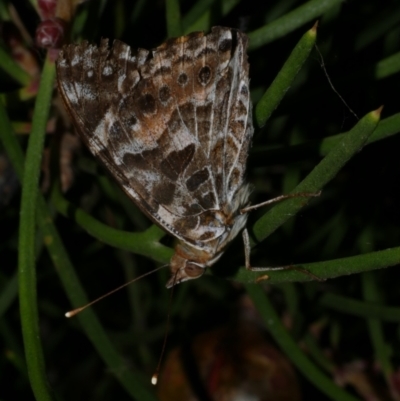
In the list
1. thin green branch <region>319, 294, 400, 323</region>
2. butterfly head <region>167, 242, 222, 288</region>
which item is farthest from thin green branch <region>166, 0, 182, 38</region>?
thin green branch <region>319, 294, 400, 323</region>

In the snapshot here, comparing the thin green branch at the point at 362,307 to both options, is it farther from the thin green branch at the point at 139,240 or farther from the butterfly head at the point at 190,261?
the thin green branch at the point at 139,240

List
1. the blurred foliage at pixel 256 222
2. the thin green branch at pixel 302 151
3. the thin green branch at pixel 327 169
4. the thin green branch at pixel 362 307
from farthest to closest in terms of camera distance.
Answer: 1. the thin green branch at pixel 362 307
2. the blurred foliage at pixel 256 222
3. the thin green branch at pixel 302 151
4. the thin green branch at pixel 327 169

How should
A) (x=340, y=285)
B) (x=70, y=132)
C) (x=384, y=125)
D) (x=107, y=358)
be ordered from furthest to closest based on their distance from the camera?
(x=340, y=285), (x=70, y=132), (x=107, y=358), (x=384, y=125)

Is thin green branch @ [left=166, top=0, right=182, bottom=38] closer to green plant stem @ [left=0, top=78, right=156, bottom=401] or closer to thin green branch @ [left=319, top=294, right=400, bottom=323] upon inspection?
green plant stem @ [left=0, top=78, right=156, bottom=401]

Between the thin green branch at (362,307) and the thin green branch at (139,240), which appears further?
the thin green branch at (362,307)

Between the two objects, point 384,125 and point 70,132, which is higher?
point 70,132

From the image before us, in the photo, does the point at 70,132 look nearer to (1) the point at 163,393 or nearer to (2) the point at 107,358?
(2) the point at 107,358

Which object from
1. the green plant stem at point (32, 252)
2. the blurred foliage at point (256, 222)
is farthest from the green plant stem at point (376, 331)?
the green plant stem at point (32, 252)

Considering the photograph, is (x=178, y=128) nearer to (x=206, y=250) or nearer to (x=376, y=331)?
(x=206, y=250)

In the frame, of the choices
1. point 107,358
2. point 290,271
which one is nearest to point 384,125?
point 290,271
